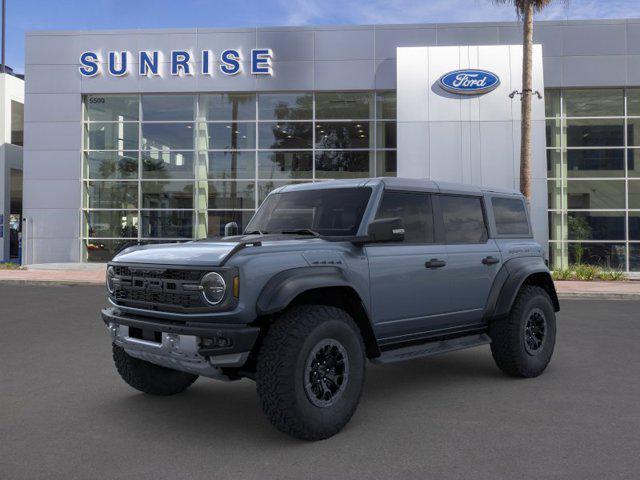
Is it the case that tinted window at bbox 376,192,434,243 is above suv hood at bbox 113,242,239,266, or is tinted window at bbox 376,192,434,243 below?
above

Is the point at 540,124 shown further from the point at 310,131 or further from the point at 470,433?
the point at 470,433

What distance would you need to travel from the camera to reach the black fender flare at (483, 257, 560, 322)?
5906mm

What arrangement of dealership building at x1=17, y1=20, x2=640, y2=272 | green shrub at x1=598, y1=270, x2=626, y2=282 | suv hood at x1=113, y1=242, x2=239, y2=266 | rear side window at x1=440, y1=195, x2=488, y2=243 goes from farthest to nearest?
dealership building at x1=17, y1=20, x2=640, y2=272, green shrub at x1=598, y1=270, x2=626, y2=282, rear side window at x1=440, y1=195, x2=488, y2=243, suv hood at x1=113, y1=242, x2=239, y2=266

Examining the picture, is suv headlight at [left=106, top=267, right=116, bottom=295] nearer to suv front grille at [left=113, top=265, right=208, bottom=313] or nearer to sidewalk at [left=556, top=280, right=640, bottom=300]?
suv front grille at [left=113, top=265, right=208, bottom=313]

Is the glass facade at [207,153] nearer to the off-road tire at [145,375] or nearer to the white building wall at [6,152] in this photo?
the white building wall at [6,152]

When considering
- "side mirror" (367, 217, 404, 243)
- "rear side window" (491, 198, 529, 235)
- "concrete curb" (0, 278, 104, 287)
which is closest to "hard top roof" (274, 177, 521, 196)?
"rear side window" (491, 198, 529, 235)

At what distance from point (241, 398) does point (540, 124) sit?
18.8 meters

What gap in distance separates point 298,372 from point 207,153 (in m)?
20.9

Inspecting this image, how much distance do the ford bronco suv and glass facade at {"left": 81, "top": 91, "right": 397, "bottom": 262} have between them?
57.2 feet

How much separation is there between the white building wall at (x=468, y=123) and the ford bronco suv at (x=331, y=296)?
15.0 metres

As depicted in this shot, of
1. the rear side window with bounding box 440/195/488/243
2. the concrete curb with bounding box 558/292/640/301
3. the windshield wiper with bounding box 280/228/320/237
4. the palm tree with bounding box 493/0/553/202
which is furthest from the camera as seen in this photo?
the palm tree with bounding box 493/0/553/202

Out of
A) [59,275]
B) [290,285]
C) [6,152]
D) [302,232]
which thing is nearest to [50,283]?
[59,275]

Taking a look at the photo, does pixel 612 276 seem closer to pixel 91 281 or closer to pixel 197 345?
pixel 91 281

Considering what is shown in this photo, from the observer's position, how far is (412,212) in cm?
552
